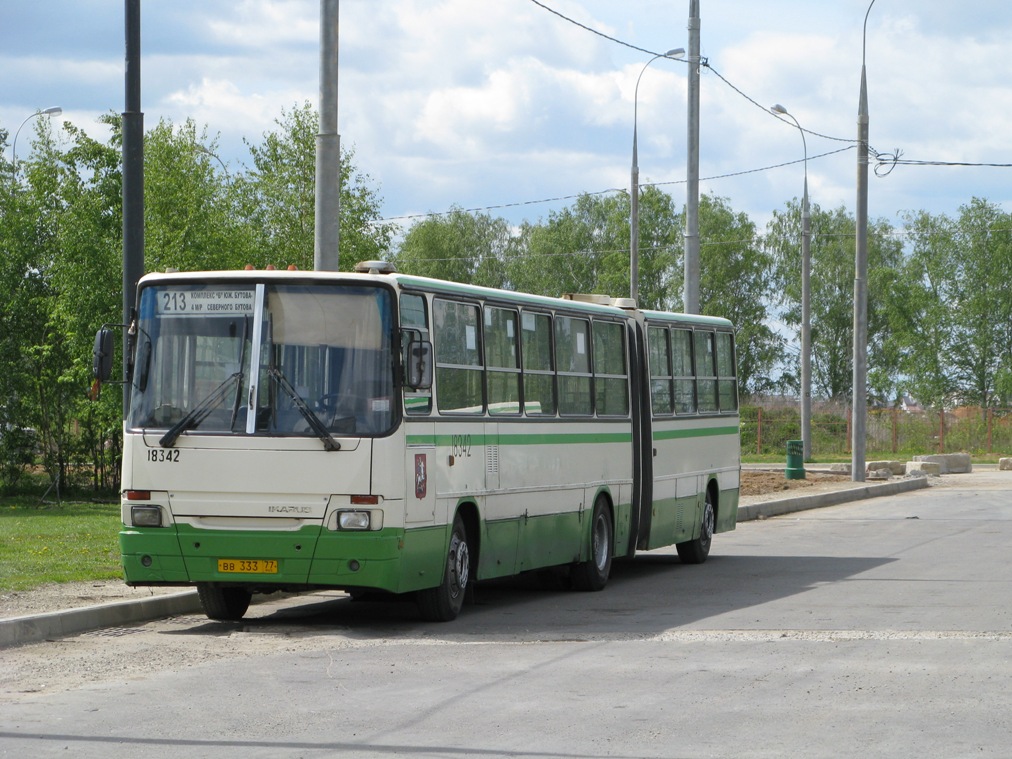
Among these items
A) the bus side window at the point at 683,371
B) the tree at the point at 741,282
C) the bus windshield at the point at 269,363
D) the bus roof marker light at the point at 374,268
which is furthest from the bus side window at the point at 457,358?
the tree at the point at 741,282

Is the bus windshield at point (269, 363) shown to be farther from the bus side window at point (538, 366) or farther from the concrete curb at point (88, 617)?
the bus side window at point (538, 366)

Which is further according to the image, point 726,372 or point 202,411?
point 726,372

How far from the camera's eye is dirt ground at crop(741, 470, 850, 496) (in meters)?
35.0

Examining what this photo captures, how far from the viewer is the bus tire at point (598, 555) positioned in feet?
54.5

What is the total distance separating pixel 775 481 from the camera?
3791cm

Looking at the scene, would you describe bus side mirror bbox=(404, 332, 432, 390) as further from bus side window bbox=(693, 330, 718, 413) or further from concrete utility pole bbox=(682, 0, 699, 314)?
concrete utility pole bbox=(682, 0, 699, 314)

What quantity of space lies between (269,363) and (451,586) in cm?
245

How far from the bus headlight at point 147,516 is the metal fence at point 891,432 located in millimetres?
50450

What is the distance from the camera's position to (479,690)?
9781 millimetres

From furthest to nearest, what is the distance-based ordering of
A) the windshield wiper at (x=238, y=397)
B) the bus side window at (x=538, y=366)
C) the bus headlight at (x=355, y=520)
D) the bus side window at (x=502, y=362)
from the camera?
the bus side window at (x=538, y=366)
the bus side window at (x=502, y=362)
the windshield wiper at (x=238, y=397)
the bus headlight at (x=355, y=520)

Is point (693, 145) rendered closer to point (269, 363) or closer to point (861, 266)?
point (861, 266)

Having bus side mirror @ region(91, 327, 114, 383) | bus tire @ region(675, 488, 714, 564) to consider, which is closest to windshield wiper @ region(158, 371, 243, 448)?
bus side mirror @ region(91, 327, 114, 383)

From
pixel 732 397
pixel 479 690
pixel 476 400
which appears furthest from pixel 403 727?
pixel 732 397

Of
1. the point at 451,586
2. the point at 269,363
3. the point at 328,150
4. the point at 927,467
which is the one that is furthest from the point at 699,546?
the point at 927,467
